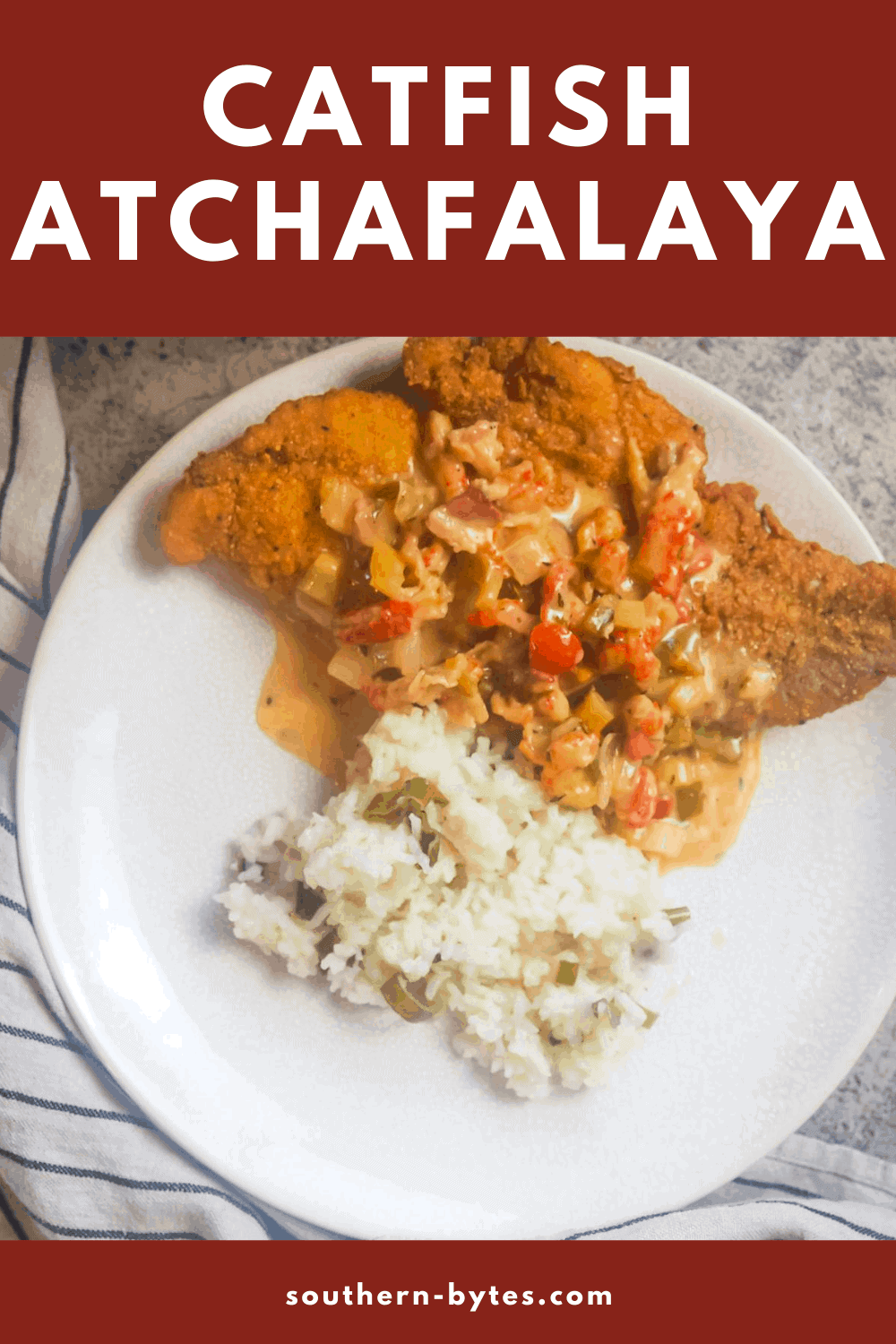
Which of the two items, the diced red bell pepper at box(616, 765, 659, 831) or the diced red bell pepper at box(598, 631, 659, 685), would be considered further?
the diced red bell pepper at box(616, 765, 659, 831)

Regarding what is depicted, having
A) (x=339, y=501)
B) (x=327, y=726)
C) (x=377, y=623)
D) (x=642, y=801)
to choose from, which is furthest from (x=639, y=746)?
(x=339, y=501)

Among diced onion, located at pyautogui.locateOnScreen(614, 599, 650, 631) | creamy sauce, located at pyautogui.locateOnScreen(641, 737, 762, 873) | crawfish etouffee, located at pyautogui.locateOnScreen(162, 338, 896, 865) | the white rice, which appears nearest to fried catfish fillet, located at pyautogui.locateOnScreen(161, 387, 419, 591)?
crawfish etouffee, located at pyautogui.locateOnScreen(162, 338, 896, 865)

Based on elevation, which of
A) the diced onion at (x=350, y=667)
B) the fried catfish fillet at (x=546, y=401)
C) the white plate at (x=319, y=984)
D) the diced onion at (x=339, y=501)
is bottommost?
the white plate at (x=319, y=984)

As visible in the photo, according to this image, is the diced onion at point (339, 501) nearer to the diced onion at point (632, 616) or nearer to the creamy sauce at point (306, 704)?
the creamy sauce at point (306, 704)

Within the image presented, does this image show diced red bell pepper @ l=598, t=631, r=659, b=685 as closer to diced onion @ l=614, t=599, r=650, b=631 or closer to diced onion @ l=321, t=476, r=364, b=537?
diced onion @ l=614, t=599, r=650, b=631

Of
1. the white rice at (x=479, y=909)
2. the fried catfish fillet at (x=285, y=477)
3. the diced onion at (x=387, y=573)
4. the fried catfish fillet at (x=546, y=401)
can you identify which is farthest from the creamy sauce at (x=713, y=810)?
the fried catfish fillet at (x=285, y=477)

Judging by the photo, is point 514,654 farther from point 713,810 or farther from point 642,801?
point 713,810
